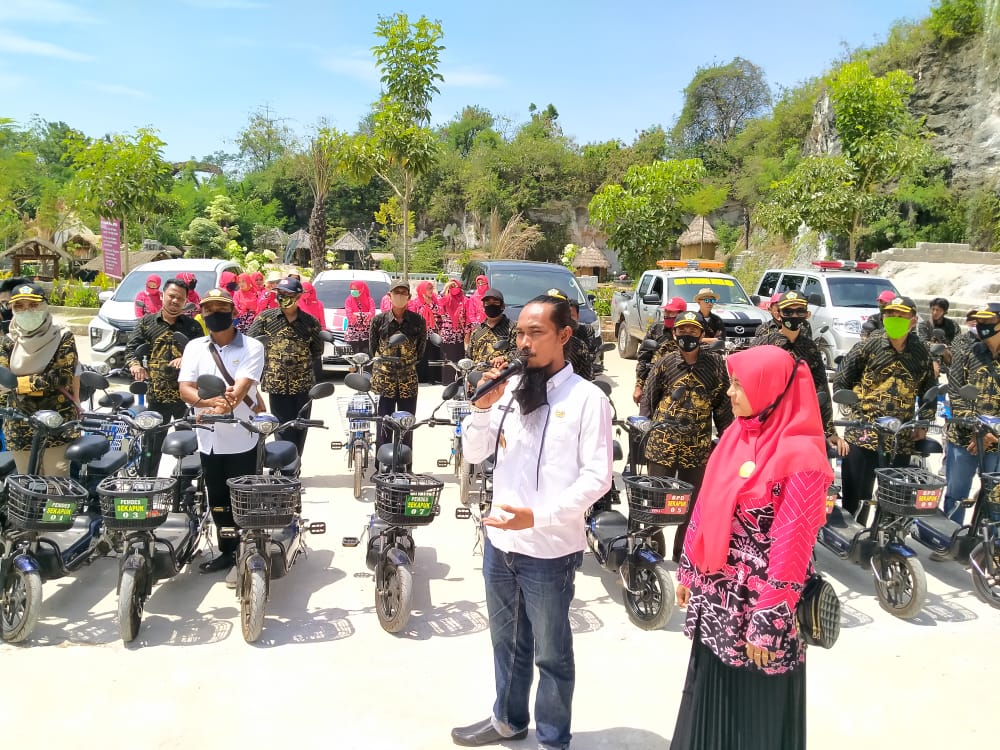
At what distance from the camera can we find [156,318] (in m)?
6.97

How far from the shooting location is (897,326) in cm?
594

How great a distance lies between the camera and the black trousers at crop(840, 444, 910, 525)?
6273 mm

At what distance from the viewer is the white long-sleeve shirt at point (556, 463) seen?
3.03 metres

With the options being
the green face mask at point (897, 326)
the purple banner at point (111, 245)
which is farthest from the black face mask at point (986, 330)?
the purple banner at point (111, 245)

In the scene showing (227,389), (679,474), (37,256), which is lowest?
(679,474)

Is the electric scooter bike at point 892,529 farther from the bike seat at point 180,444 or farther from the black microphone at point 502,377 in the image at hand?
the bike seat at point 180,444

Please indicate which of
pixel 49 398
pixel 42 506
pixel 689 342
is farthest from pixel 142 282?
pixel 689 342

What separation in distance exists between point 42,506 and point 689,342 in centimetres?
418

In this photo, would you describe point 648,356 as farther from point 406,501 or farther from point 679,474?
A: point 406,501

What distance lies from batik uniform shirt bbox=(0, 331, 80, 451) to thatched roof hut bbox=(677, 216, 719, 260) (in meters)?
33.2

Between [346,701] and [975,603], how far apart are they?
14.4ft

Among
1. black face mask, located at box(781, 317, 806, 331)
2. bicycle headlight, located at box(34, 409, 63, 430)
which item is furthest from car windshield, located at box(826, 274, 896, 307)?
bicycle headlight, located at box(34, 409, 63, 430)

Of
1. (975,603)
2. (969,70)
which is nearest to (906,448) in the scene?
(975,603)

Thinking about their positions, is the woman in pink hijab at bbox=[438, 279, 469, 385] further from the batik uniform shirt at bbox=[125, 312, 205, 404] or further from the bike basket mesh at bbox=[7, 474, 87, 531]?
the bike basket mesh at bbox=[7, 474, 87, 531]
